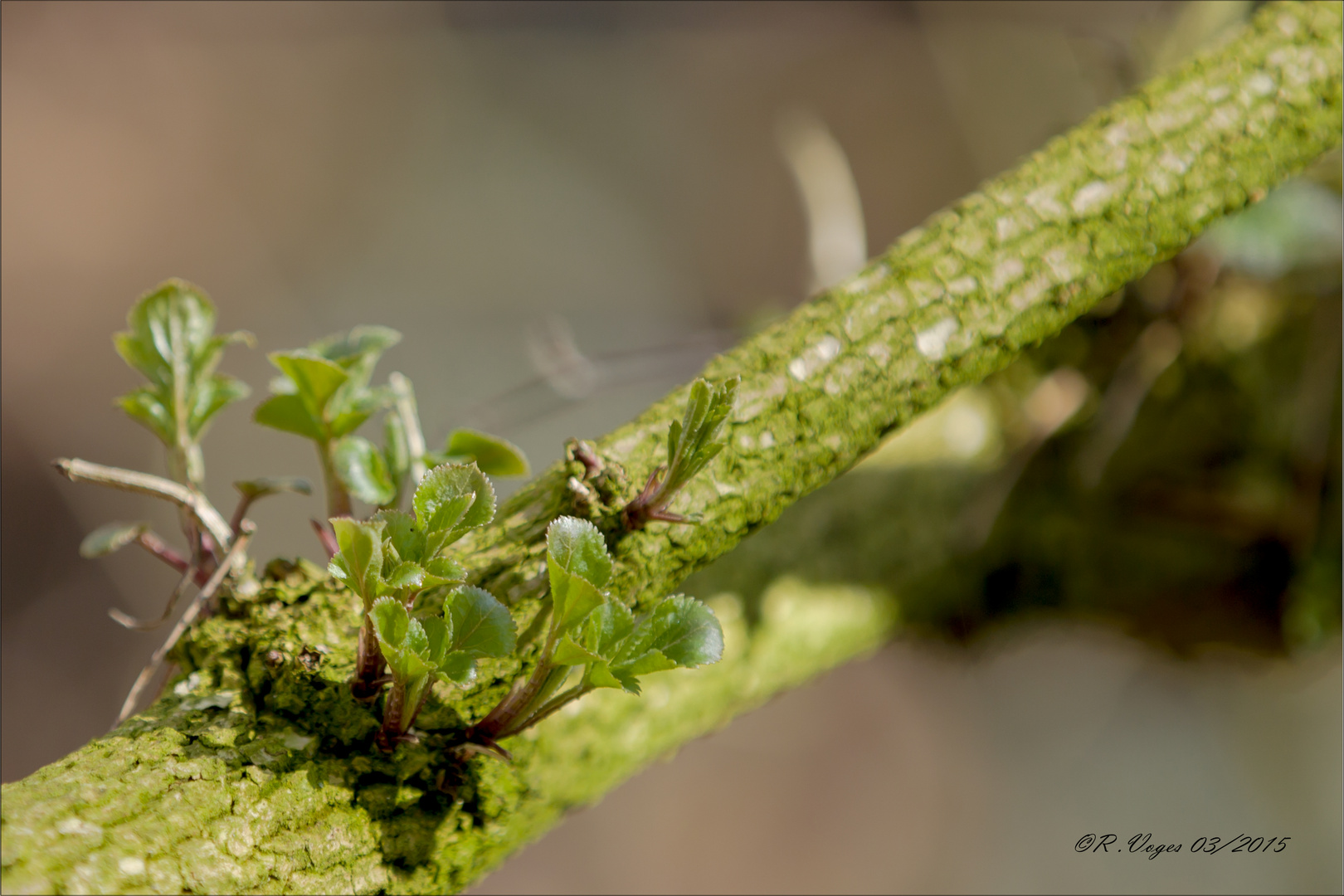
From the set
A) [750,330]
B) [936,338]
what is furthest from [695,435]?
[750,330]

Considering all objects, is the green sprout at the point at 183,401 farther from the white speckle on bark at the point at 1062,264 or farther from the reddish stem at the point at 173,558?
the white speckle on bark at the point at 1062,264

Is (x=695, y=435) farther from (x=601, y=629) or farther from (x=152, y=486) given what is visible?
(x=152, y=486)

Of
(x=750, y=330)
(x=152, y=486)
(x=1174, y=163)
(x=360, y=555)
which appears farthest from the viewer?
(x=750, y=330)

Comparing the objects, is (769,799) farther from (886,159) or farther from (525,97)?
(525,97)

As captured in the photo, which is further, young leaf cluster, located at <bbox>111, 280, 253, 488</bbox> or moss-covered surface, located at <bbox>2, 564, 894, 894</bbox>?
young leaf cluster, located at <bbox>111, 280, 253, 488</bbox>

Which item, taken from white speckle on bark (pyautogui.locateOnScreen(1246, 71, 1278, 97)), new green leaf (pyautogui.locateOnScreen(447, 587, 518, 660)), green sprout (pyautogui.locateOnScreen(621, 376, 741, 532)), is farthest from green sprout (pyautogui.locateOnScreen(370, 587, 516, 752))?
white speckle on bark (pyautogui.locateOnScreen(1246, 71, 1278, 97))

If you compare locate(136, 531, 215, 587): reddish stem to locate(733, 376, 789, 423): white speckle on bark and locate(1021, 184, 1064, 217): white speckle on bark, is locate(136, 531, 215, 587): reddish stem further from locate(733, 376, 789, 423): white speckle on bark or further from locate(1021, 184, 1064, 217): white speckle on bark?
locate(1021, 184, 1064, 217): white speckle on bark
